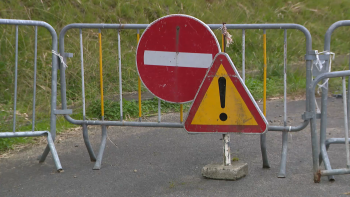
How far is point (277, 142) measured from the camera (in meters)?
5.87

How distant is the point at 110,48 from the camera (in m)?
8.88

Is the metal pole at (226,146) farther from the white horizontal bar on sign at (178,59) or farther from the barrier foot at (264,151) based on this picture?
the white horizontal bar on sign at (178,59)

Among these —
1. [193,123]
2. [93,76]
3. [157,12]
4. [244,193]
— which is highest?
[157,12]

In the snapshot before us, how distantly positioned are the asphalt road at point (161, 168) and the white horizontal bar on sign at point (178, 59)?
39.2 inches

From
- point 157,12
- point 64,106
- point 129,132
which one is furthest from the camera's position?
point 157,12

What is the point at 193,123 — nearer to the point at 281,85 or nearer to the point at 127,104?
the point at 127,104

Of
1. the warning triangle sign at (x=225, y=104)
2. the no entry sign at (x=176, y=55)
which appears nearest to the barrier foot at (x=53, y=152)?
the no entry sign at (x=176, y=55)

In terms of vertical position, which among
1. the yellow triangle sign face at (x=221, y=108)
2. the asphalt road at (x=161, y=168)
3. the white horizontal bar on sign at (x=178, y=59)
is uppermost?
the white horizontal bar on sign at (x=178, y=59)

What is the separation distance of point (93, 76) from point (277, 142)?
3.12m

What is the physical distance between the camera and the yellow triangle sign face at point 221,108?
4.45 meters

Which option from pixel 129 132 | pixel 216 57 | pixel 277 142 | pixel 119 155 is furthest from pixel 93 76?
pixel 216 57

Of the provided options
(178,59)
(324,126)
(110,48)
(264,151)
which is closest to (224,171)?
(264,151)

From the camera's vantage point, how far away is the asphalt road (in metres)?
4.36

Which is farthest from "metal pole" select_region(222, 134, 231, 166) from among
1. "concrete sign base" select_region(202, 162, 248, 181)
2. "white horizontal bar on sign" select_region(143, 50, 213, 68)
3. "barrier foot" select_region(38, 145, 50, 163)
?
"barrier foot" select_region(38, 145, 50, 163)
